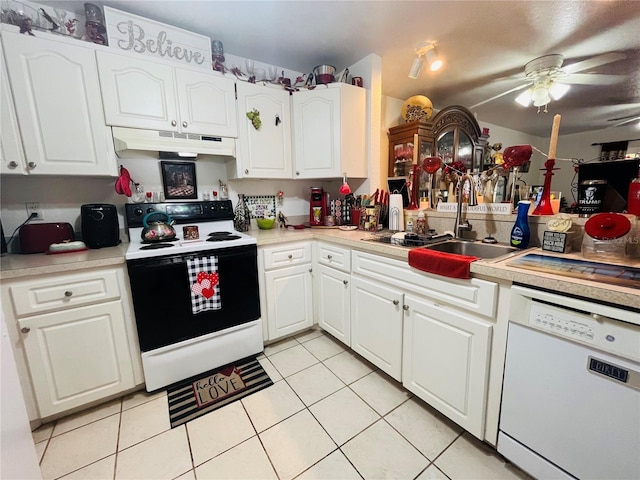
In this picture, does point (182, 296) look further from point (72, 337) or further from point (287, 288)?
point (287, 288)

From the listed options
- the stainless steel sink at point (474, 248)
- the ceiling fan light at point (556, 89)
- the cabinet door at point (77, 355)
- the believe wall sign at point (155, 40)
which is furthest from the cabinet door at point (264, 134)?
the ceiling fan light at point (556, 89)

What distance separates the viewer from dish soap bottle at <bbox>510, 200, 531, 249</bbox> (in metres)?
1.32

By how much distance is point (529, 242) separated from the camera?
137 centimetres

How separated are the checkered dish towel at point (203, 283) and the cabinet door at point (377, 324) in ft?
3.03

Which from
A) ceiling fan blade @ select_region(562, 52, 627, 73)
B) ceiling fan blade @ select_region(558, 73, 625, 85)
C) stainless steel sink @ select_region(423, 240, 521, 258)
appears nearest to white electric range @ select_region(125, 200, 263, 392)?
stainless steel sink @ select_region(423, 240, 521, 258)

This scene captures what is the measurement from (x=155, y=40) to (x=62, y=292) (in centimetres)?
168

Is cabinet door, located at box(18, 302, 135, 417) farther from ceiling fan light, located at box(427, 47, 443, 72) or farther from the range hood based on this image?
ceiling fan light, located at box(427, 47, 443, 72)

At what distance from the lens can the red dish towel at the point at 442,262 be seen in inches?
43.5

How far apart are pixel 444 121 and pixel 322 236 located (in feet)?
7.45

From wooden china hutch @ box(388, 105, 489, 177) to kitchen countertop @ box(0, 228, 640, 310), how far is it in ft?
4.89

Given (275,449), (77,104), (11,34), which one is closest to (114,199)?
(77,104)

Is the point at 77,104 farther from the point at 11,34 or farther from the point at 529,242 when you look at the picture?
the point at 529,242

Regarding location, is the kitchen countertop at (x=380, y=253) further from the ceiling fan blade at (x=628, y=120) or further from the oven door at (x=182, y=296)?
the ceiling fan blade at (x=628, y=120)

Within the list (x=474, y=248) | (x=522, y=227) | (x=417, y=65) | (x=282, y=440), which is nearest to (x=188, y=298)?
(x=282, y=440)
